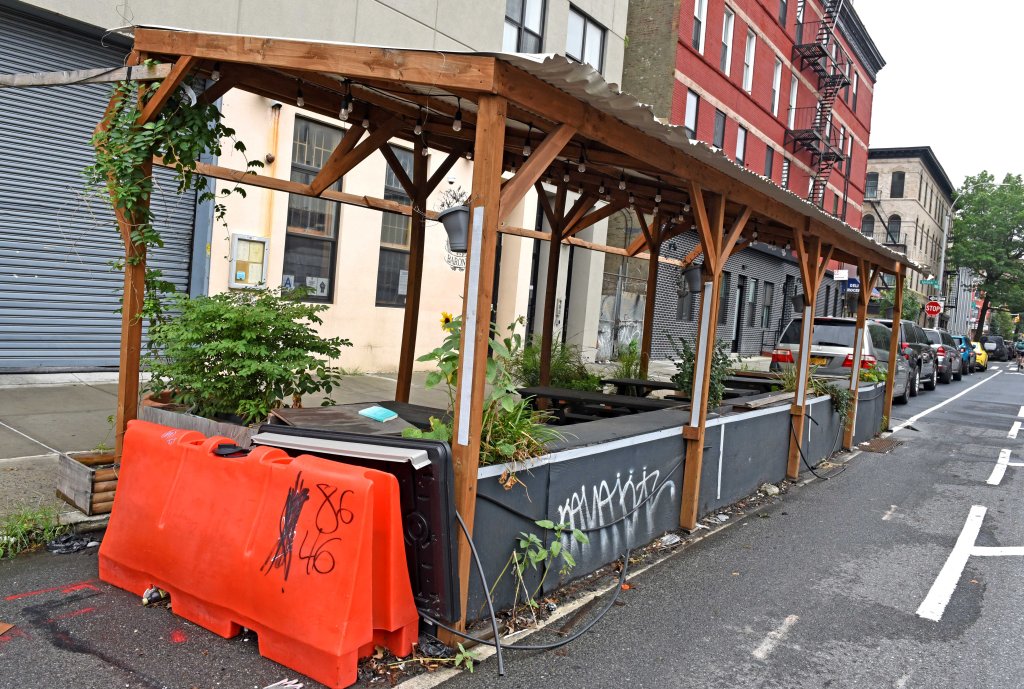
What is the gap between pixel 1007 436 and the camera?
45.2ft

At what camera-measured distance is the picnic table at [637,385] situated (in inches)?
396

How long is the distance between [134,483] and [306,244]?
8068mm

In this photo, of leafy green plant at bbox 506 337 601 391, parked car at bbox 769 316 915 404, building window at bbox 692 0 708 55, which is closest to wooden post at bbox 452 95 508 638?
leafy green plant at bbox 506 337 601 391

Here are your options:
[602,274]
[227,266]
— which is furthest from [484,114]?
[602,274]

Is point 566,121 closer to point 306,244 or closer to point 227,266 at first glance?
point 227,266

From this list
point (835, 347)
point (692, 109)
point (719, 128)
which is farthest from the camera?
point (719, 128)

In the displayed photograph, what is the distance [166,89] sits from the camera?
5.17 m

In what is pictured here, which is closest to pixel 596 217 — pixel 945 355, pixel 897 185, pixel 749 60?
pixel 749 60

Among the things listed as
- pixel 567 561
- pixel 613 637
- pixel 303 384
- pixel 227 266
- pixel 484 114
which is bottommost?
pixel 613 637

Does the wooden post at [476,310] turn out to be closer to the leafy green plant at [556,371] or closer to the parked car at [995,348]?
the leafy green plant at [556,371]

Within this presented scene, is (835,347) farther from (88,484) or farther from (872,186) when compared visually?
(872,186)

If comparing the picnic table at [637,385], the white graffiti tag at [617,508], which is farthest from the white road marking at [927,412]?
the white graffiti tag at [617,508]

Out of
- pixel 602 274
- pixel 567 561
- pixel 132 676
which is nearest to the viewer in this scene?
pixel 132 676

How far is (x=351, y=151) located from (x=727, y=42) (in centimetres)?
2094
